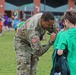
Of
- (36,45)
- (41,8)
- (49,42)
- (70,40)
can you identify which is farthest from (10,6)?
(70,40)

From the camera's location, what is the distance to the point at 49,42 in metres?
6.50

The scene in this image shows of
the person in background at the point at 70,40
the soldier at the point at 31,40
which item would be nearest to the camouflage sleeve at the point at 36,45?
the soldier at the point at 31,40

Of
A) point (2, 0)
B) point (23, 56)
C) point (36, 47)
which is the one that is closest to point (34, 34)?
point (36, 47)

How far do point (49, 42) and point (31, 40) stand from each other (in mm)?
→ 319

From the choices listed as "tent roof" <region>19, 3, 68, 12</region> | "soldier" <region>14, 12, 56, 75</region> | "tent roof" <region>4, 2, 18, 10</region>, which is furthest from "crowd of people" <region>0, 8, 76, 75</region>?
"tent roof" <region>4, 2, 18, 10</region>

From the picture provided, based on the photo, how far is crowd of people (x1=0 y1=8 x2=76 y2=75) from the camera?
17.1 feet

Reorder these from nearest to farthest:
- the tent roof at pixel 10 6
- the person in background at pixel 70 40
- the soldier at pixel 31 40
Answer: the person in background at pixel 70 40 < the soldier at pixel 31 40 < the tent roof at pixel 10 6

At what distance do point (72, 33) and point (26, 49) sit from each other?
6.15ft

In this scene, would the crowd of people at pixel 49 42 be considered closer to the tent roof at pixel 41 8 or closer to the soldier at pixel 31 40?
the soldier at pixel 31 40

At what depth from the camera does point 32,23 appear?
654 centimetres

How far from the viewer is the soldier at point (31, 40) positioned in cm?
632

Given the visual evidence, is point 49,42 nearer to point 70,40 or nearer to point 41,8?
point 70,40

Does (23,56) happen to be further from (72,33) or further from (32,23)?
(72,33)

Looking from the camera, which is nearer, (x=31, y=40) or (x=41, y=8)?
(x=31, y=40)
